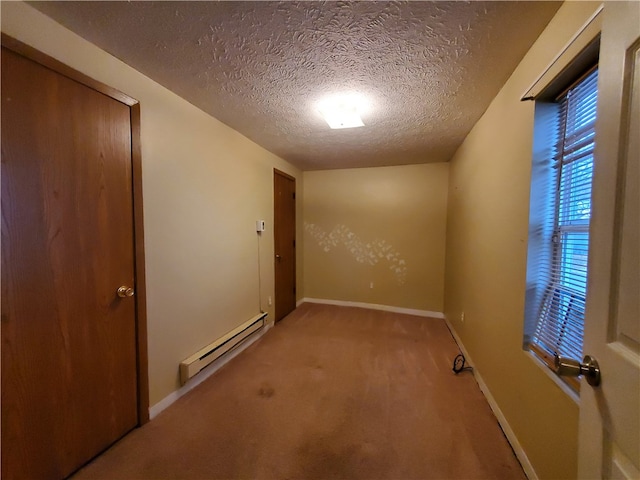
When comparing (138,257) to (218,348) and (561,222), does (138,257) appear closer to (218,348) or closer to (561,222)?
(218,348)

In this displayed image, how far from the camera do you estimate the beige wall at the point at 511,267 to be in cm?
107

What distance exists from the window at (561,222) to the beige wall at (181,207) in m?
2.32

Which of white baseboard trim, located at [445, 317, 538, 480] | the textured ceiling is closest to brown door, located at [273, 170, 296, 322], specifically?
the textured ceiling

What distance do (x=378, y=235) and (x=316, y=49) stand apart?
297cm

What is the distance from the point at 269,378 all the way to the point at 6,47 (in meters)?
2.52

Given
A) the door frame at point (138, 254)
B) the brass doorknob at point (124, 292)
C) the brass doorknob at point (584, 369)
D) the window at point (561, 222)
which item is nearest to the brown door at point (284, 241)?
the door frame at point (138, 254)

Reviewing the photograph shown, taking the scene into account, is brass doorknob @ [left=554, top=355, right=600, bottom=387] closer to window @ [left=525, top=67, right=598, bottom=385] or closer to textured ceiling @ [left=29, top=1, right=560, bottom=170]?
window @ [left=525, top=67, right=598, bottom=385]

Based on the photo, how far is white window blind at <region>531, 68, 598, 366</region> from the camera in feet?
3.39

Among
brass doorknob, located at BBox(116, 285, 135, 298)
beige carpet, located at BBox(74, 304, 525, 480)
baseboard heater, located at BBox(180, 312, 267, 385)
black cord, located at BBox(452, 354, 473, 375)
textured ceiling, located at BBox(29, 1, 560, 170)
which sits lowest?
beige carpet, located at BBox(74, 304, 525, 480)

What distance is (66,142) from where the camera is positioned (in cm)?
123

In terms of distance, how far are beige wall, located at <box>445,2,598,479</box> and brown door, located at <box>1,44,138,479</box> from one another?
2.33m

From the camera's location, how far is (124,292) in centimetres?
150

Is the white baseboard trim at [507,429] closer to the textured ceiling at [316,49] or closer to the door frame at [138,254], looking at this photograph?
the textured ceiling at [316,49]

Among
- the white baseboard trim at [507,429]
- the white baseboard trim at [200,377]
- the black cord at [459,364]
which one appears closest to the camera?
the white baseboard trim at [507,429]
